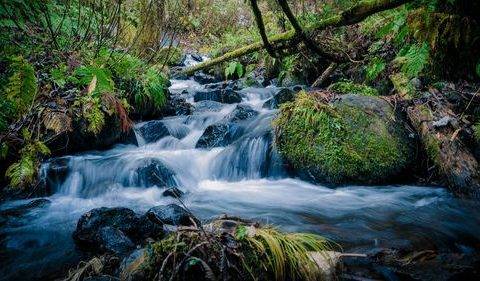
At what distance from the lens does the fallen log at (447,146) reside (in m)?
4.57

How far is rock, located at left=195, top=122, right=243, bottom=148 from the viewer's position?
23.0 feet

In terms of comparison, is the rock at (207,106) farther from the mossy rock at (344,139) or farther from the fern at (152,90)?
the mossy rock at (344,139)

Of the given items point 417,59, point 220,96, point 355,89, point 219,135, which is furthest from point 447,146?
point 220,96

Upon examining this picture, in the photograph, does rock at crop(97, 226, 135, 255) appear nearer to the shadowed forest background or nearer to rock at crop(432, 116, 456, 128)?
the shadowed forest background

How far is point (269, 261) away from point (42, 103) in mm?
4771

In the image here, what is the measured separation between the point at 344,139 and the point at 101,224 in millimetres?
3318

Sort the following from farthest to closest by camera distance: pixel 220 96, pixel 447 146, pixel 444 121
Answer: pixel 220 96, pixel 444 121, pixel 447 146

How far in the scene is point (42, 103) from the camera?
18.7ft

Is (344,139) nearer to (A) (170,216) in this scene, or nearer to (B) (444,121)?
(B) (444,121)

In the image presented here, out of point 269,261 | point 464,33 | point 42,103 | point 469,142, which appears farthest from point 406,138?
point 42,103

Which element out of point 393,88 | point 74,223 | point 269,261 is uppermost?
point 393,88

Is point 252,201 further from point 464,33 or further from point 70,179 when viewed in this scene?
point 464,33

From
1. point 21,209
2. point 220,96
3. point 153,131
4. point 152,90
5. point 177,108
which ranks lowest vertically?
point 21,209

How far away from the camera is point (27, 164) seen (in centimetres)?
514
